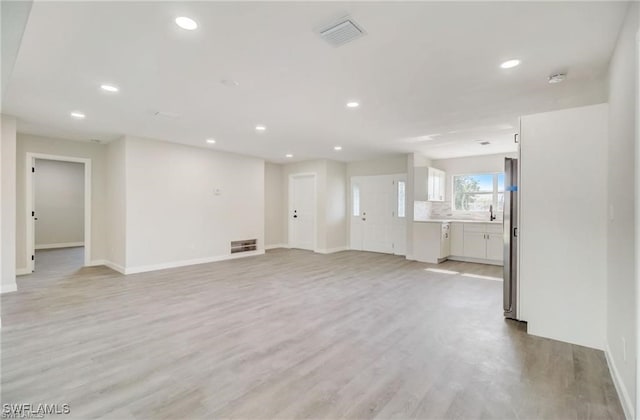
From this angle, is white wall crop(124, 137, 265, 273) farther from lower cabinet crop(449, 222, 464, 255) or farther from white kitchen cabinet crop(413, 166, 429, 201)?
lower cabinet crop(449, 222, 464, 255)

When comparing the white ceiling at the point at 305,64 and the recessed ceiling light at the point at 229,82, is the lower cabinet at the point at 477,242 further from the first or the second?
the recessed ceiling light at the point at 229,82

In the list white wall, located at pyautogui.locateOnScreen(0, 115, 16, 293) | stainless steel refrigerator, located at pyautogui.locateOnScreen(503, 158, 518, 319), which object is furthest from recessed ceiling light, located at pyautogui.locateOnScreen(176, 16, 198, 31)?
white wall, located at pyautogui.locateOnScreen(0, 115, 16, 293)

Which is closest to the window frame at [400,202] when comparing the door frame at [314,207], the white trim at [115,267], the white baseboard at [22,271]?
the door frame at [314,207]

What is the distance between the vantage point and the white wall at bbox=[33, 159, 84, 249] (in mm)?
8641

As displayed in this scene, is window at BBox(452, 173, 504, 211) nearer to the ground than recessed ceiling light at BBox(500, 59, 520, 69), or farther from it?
nearer to the ground

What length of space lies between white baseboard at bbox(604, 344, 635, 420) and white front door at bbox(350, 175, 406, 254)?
5.37 meters

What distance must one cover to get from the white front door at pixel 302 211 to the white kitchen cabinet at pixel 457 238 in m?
3.61

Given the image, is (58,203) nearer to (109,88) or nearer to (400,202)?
(109,88)

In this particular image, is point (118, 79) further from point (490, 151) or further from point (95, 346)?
point (490, 151)

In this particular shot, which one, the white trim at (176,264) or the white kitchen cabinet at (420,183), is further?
the white kitchen cabinet at (420,183)

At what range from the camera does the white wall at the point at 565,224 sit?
263 centimetres

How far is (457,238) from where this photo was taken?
707 cm

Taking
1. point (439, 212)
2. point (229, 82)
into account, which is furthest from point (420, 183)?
point (229, 82)

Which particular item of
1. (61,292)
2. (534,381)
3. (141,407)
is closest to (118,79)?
(141,407)
